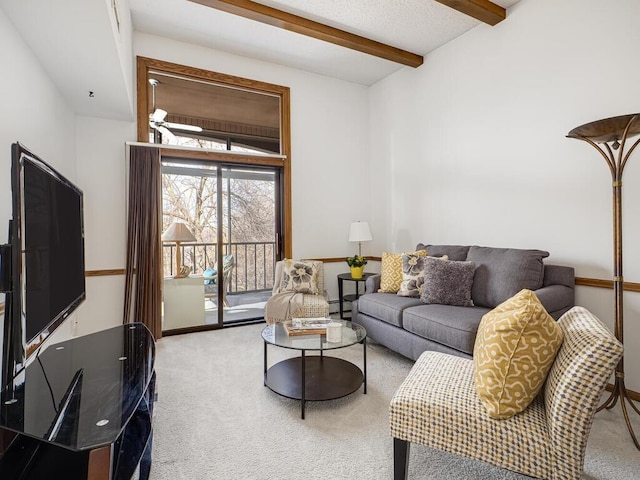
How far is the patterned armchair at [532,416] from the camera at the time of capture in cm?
123

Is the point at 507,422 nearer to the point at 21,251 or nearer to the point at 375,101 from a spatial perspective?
the point at 21,251

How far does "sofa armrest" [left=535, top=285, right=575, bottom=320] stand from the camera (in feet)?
8.22

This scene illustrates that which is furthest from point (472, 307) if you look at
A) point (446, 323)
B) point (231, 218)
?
point (231, 218)

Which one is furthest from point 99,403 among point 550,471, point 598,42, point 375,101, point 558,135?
point 375,101

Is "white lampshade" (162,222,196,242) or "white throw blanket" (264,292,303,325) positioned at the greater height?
"white lampshade" (162,222,196,242)

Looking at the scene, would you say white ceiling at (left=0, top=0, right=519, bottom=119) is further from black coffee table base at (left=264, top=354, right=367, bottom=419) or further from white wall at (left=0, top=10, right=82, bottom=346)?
black coffee table base at (left=264, top=354, right=367, bottom=419)

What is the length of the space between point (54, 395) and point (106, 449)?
46 centimetres

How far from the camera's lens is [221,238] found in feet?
13.6

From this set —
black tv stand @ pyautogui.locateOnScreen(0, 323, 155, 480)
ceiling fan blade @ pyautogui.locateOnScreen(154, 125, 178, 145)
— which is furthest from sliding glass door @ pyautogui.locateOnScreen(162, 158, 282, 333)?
black tv stand @ pyautogui.locateOnScreen(0, 323, 155, 480)

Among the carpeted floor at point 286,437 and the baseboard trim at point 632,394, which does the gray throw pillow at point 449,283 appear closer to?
the carpeted floor at point 286,437

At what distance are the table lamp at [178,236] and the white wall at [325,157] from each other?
1287 millimetres

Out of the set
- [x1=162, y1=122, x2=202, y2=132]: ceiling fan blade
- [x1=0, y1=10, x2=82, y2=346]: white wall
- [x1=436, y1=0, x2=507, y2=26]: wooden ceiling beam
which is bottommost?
[x1=0, y1=10, x2=82, y2=346]: white wall

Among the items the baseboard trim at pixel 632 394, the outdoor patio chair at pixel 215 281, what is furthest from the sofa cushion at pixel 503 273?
the outdoor patio chair at pixel 215 281

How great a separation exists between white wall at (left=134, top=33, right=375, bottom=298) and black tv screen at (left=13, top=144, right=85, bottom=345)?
2.80m
